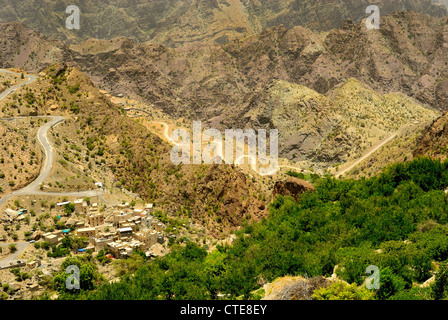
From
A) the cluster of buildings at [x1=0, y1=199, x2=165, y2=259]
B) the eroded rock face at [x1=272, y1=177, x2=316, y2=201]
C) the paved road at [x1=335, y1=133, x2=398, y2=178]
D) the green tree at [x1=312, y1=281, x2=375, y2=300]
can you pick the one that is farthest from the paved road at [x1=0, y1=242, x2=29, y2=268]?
the paved road at [x1=335, y1=133, x2=398, y2=178]

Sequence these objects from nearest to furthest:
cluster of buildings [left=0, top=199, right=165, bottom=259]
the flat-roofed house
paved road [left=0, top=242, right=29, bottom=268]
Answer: paved road [left=0, top=242, right=29, bottom=268] → cluster of buildings [left=0, top=199, right=165, bottom=259] → the flat-roofed house

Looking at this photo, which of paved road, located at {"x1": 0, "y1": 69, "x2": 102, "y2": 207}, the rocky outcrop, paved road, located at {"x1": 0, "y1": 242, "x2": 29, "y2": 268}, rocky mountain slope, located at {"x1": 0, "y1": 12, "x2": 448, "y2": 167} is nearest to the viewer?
the rocky outcrop

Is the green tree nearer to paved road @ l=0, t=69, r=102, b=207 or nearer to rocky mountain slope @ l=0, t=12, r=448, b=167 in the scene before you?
paved road @ l=0, t=69, r=102, b=207

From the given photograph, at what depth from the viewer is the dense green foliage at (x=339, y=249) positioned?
99.0ft

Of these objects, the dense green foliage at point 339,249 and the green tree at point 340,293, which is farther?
the dense green foliage at point 339,249

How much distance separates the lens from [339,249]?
121 ft

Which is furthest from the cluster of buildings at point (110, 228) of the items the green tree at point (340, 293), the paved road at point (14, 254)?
the green tree at point (340, 293)

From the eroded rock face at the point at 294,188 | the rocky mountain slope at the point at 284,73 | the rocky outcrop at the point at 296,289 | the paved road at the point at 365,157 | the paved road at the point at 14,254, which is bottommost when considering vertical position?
the paved road at the point at 14,254

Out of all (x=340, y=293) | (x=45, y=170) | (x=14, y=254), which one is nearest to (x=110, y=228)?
(x=14, y=254)

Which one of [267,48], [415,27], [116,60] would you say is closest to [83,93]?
[116,60]

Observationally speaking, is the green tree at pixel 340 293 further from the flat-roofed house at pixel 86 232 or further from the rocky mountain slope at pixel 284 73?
the rocky mountain slope at pixel 284 73

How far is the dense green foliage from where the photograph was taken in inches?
1188

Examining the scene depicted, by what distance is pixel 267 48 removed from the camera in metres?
186

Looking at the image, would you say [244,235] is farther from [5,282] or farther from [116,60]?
[116,60]
